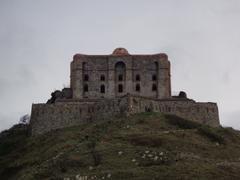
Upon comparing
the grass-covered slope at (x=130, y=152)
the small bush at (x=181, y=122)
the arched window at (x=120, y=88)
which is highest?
the arched window at (x=120, y=88)

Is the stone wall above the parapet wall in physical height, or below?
above

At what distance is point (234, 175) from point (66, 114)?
42.9 meters

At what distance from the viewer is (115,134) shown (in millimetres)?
100562

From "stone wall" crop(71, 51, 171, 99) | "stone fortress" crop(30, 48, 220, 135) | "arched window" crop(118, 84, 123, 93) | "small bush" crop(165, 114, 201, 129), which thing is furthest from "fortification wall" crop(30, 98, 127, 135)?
"small bush" crop(165, 114, 201, 129)

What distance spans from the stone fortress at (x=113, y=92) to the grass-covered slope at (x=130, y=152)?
15.5 feet

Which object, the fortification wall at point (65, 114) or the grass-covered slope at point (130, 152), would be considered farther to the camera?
the fortification wall at point (65, 114)

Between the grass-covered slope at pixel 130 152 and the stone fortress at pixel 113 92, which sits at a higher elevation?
the stone fortress at pixel 113 92

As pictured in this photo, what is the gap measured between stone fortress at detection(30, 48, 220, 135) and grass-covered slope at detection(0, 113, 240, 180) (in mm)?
4737

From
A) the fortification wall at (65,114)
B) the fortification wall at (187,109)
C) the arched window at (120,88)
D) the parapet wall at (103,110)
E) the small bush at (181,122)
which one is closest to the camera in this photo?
the small bush at (181,122)

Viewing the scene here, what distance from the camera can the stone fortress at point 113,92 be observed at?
386 feet

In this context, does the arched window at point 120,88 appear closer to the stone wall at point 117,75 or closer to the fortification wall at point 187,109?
the stone wall at point 117,75

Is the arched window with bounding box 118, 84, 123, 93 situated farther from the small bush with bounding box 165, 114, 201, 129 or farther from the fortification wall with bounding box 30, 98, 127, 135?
the small bush with bounding box 165, 114, 201, 129

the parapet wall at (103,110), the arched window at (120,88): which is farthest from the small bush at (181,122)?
the arched window at (120,88)

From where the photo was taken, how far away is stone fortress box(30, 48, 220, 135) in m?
118
